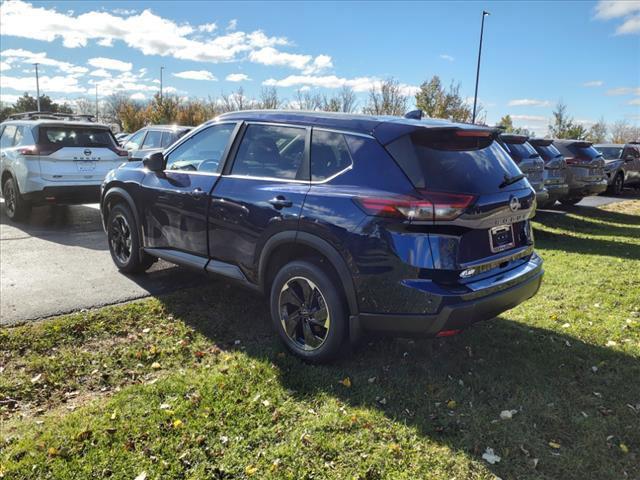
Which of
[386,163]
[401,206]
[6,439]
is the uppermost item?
[386,163]

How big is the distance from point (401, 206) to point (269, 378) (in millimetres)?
1555

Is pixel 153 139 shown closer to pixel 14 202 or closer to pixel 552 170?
pixel 14 202

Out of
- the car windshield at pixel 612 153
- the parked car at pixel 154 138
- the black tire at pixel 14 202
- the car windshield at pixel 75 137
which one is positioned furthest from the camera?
the car windshield at pixel 612 153

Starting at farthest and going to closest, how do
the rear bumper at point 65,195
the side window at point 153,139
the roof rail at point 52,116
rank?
1. the side window at point 153,139
2. the roof rail at point 52,116
3. the rear bumper at point 65,195

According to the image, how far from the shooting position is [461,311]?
3.15 metres

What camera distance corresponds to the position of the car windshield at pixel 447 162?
10.6 ft

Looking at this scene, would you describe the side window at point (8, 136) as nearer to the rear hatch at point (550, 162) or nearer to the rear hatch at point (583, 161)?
the rear hatch at point (550, 162)

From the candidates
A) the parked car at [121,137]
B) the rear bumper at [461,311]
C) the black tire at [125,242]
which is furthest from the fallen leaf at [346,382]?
the parked car at [121,137]

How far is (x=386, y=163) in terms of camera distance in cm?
333

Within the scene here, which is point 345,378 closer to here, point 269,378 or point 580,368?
point 269,378

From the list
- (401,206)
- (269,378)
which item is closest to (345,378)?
(269,378)

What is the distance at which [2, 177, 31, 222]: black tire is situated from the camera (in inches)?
348

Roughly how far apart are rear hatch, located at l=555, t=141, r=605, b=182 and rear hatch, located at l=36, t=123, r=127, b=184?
10.3 metres

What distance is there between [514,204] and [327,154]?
4.51ft
